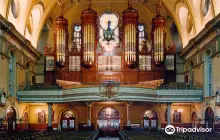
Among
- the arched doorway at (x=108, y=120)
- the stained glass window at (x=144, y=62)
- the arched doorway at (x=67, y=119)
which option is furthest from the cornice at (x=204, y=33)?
the arched doorway at (x=67, y=119)

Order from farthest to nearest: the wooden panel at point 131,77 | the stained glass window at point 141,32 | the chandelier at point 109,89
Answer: the stained glass window at point 141,32
the wooden panel at point 131,77
the chandelier at point 109,89

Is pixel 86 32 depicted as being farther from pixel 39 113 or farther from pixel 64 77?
pixel 39 113

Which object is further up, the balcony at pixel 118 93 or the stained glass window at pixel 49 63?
the stained glass window at pixel 49 63

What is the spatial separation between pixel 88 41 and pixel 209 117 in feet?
43.3

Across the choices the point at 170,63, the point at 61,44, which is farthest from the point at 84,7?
the point at 170,63

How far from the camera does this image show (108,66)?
41.6 metres

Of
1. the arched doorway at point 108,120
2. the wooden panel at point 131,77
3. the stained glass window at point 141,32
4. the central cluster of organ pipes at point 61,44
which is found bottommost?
the arched doorway at point 108,120

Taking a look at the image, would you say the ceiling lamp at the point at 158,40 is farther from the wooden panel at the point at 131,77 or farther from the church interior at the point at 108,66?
the wooden panel at the point at 131,77

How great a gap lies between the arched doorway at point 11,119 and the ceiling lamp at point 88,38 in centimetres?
827

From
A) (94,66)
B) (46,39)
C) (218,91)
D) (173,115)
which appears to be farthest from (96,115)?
(218,91)

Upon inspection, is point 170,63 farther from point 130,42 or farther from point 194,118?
point 194,118

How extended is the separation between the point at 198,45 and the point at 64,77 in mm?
13111

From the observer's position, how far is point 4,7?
32.3 metres

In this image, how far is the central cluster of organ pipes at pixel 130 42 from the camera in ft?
131
